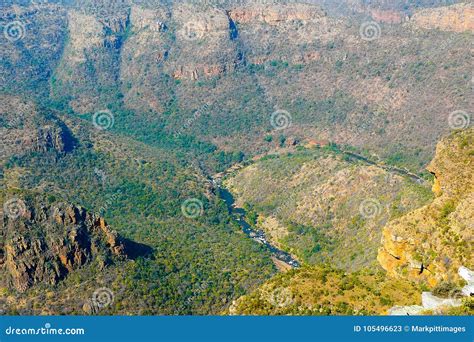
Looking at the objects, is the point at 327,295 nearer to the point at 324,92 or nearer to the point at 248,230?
the point at 248,230

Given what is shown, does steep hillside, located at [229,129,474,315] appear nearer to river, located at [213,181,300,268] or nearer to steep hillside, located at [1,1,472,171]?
river, located at [213,181,300,268]

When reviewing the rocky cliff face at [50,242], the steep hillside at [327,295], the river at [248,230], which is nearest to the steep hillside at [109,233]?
the rocky cliff face at [50,242]

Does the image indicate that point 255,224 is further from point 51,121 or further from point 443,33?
point 443,33

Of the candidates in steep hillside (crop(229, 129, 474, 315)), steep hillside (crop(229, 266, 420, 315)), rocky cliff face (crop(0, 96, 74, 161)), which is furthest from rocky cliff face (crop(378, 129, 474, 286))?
rocky cliff face (crop(0, 96, 74, 161))

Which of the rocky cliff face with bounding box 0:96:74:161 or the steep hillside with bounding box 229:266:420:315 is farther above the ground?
the rocky cliff face with bounding box 0:96:74:161

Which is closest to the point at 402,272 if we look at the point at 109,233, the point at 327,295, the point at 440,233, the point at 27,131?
the point at 440,233
